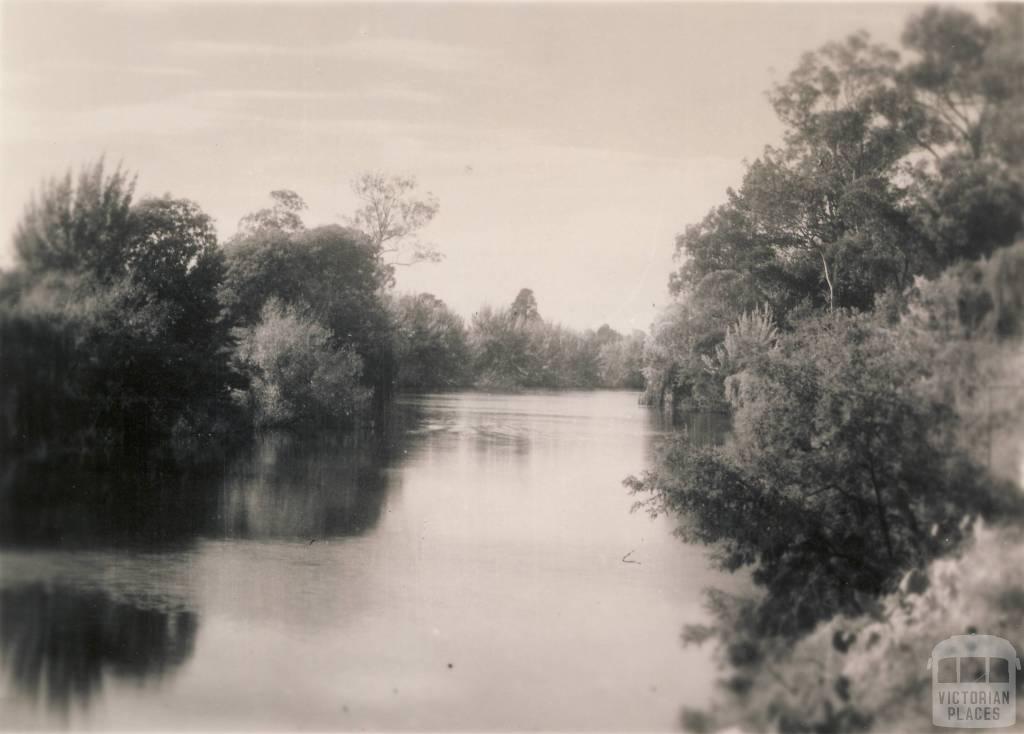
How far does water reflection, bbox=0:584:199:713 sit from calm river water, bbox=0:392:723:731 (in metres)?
0.03

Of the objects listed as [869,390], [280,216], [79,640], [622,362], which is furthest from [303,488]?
[622,362]

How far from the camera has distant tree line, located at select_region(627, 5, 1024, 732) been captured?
9664mm

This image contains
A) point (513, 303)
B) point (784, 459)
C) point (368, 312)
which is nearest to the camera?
point (784, 459)

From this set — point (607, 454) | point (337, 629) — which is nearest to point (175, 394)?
point (337, 629)

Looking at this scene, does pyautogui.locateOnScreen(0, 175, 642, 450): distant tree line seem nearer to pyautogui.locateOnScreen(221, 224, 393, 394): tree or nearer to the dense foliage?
pyautogui.locateOnScreen(221, 224, 393, 394): tree

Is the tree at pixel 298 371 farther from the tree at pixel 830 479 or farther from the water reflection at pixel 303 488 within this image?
the tree at pixel 830 479

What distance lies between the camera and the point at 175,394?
17.3m

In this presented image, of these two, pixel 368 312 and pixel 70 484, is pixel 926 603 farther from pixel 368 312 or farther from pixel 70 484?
pixel 368 312

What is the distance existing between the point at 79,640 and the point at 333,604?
312 centimetres

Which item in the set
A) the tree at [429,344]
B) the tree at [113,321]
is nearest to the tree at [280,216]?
the tree at [113,321]

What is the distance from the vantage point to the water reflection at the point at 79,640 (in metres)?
10.4

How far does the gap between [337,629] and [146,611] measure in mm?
2406

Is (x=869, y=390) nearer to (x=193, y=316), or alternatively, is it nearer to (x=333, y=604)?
(x=333, y=604)

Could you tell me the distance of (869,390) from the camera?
1180cm
